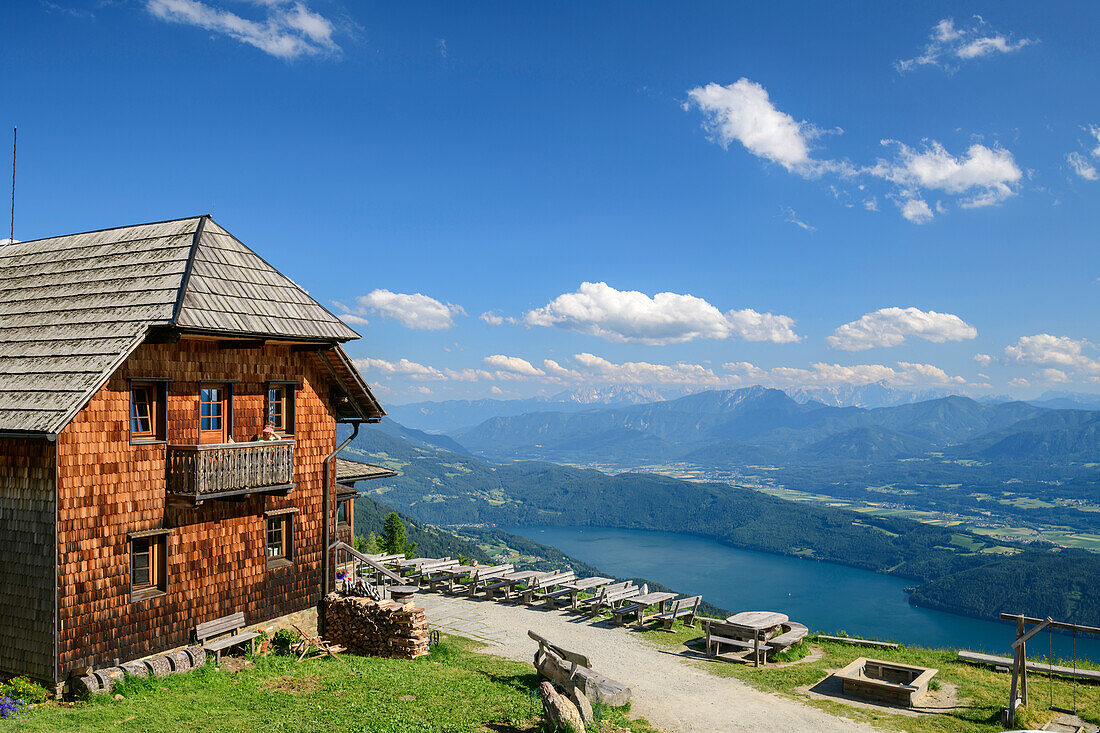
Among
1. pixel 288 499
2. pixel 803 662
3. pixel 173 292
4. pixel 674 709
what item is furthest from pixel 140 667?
pixel 803 662

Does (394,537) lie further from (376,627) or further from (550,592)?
(376,627)

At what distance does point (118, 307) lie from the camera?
1717cm

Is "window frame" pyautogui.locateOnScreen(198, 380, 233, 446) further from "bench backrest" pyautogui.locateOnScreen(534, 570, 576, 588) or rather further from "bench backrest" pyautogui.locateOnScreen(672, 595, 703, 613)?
"bench backrest" pyautogui.locateOnScreen(672, 595, 703, 613)

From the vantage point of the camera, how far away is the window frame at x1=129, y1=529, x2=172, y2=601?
16.5 m

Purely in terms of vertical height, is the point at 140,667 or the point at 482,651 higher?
the point at 140,667

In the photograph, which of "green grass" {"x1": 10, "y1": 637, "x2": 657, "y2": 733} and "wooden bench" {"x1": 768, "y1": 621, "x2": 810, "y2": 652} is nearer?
"green grass" {"x1": 10, "y1": 637, "x2": 657, "y2": 733}

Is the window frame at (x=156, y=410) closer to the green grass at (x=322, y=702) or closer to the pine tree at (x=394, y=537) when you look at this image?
the green grass at (x=322, y=702)

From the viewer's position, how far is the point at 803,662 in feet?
68.9

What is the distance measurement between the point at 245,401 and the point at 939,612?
596ft

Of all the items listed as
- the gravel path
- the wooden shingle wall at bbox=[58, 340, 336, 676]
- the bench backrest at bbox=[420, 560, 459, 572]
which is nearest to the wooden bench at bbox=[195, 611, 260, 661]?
the wooden shingle wall at bbox=[58, 340, 336, 676]

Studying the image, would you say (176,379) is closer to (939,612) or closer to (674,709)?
(674,709)

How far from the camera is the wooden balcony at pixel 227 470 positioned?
16875 mm

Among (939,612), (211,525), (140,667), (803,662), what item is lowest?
(939,612)

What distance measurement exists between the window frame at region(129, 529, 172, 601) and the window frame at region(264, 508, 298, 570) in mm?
2890
